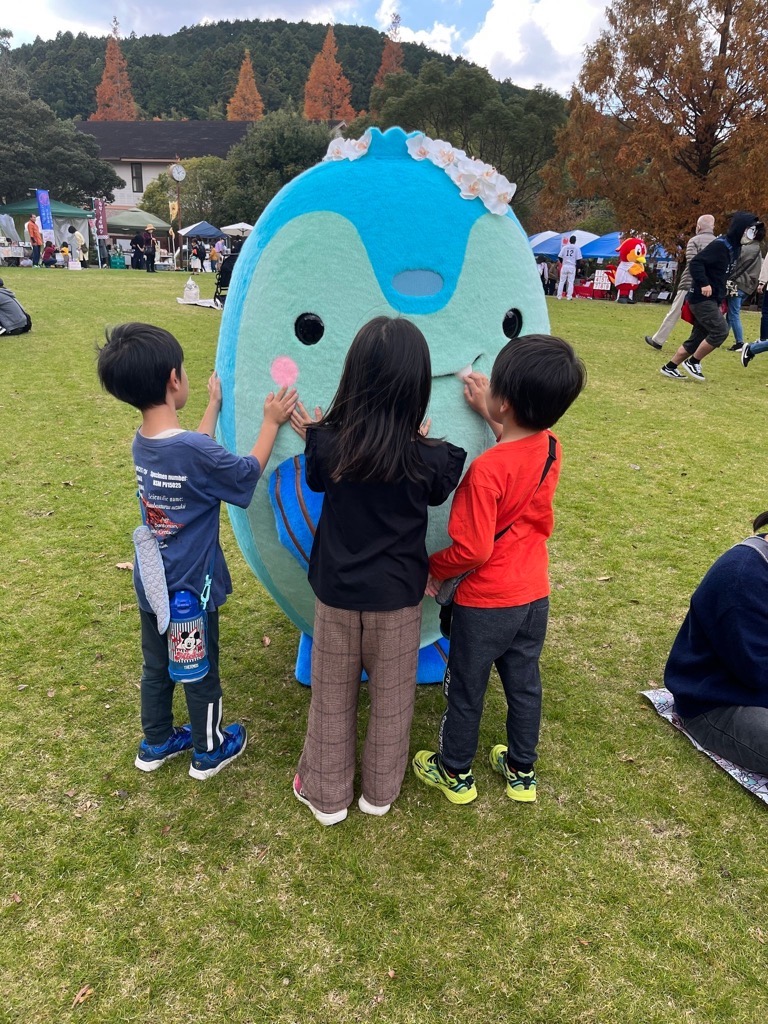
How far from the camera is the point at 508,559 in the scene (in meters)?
2.23

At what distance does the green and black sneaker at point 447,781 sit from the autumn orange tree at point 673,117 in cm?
2155

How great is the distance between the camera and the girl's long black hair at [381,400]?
188 centimetres

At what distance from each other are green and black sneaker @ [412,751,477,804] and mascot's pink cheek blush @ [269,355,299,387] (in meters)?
1.52

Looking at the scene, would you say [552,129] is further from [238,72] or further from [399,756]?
[238,72]

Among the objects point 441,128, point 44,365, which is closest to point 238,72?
point 441,128

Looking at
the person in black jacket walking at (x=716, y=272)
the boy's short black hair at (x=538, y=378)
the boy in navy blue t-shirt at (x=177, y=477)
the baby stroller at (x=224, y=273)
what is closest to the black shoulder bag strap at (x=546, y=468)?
the boy's short black hair at (x=538, y=378)

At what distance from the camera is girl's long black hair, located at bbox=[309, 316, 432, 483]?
→ 188 centimetres

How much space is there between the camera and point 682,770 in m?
2.71

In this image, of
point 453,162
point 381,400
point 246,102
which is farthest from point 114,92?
point 381,400

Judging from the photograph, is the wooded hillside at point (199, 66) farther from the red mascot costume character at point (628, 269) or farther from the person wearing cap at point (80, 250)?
the red mascot costume character at point (628, 269)

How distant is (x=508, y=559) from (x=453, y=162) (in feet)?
4.41

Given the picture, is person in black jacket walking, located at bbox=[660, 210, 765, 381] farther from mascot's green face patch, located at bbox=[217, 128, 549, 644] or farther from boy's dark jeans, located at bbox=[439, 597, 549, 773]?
boy's dark jeans, located at bbox=[439, 597, 549, 773]

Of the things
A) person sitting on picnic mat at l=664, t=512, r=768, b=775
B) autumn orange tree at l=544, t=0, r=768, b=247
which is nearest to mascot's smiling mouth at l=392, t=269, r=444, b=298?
person sitting on picnic mat at l=664, t=512, r=768, b=775

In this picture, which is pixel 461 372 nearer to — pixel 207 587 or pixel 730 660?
pixel 207 587
